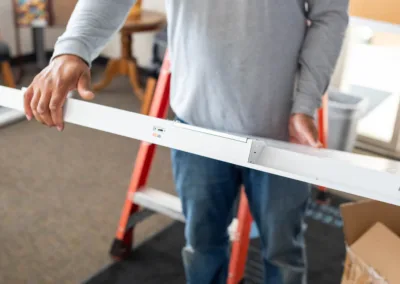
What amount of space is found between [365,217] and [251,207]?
0.97 ft

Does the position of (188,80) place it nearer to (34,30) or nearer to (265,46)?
(265,46)

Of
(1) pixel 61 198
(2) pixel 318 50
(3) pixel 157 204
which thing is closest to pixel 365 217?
(2) pixel 318 50

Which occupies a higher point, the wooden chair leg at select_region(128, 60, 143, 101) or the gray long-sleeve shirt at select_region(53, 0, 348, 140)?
the gray long-sleeve shirt at select_region(53, 0, 348, 140)

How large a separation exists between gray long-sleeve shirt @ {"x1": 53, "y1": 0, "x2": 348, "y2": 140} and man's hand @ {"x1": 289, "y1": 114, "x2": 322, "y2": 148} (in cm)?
2

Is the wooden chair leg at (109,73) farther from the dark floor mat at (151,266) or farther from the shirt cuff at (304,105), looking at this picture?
the shirt cuff at (304,105)

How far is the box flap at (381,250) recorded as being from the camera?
3.59 ft

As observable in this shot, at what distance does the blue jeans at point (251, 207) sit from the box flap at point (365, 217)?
118 mm

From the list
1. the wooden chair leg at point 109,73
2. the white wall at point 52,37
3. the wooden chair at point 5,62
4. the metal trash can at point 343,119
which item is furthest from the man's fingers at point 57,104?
the white wall at point 52,37

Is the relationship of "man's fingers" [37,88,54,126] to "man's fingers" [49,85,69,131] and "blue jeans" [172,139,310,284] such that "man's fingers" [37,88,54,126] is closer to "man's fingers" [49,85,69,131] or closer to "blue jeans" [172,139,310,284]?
"man's fingers" [49,85,69,131]

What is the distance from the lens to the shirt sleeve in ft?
3.20

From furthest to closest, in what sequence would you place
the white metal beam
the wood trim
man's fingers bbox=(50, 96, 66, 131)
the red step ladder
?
1. the red step ladder
2. the wood trim
3. man's fingers bbox=(50, 96, 66, 131)
4. the white metal beam

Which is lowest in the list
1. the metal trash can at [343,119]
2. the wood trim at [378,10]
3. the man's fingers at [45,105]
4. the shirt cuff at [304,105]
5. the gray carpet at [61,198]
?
the gray carpet at [61,198]

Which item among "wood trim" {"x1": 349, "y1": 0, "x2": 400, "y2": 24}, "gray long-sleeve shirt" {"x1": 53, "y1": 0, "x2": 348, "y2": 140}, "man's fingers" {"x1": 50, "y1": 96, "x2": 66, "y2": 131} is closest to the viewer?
"man's fingers" {"x1": 50, "y1": 96, "x2": 66, "y2": 131}

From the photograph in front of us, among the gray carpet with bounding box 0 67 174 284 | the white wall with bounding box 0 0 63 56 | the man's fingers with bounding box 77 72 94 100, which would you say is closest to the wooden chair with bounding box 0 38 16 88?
the gray carpet with bounding box 0 67 174 284
